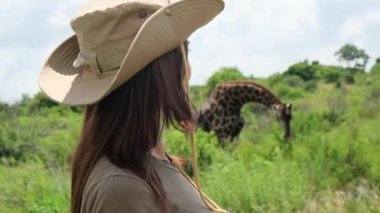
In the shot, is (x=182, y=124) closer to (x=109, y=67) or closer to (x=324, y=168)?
(x=109, y=67)

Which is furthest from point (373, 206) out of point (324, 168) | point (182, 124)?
point (182, 124)

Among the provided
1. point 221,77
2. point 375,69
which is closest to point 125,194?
point 221,77

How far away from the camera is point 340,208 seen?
17.9 ft

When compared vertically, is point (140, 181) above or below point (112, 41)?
below

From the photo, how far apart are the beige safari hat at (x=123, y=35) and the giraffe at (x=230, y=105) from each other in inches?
349

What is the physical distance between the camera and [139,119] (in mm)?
1656

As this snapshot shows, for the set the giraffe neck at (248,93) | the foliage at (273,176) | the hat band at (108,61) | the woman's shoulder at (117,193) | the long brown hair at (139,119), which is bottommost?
the foliage at (273,176)

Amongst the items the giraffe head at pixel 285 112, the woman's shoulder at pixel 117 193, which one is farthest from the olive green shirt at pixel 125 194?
the giraffe head at pixel 285 112

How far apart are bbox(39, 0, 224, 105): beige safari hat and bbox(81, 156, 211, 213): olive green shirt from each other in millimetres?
164

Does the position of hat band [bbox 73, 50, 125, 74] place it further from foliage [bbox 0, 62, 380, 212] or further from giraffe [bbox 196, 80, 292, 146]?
giraffe [bbox 196, 80, 292, 146]

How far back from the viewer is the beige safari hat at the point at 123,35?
5.36 feet

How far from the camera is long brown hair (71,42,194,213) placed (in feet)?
5.42

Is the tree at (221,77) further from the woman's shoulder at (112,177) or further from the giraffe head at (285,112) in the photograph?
the woman's shoulder at (112,177)

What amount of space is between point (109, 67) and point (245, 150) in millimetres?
6704
